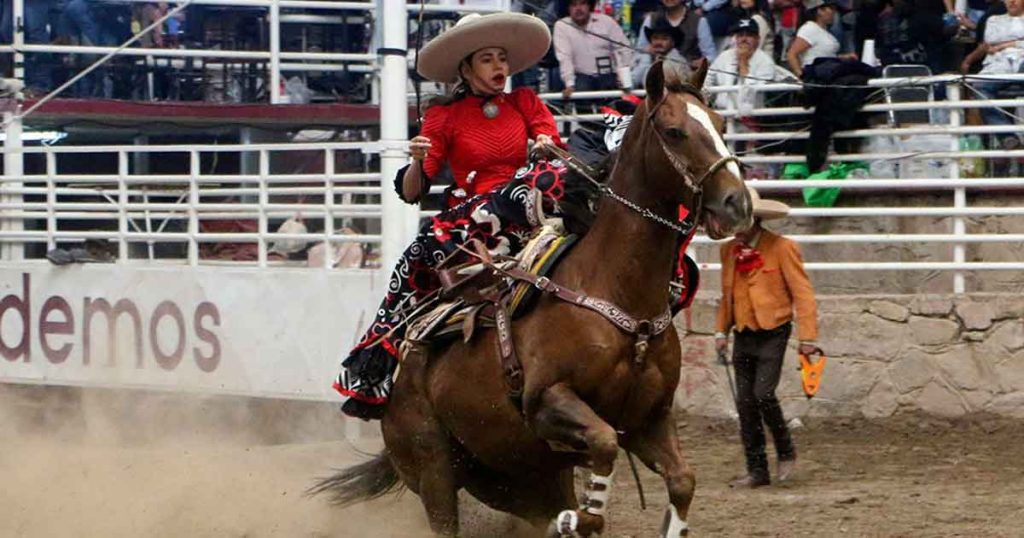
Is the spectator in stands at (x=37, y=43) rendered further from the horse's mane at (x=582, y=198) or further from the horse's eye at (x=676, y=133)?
the horse's eye at (x=676, y=133)

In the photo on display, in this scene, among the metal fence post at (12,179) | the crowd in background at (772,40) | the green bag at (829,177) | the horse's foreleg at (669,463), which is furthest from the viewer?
the metal fence post at (12,179)

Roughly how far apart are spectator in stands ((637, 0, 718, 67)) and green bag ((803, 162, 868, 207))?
1.97 metres

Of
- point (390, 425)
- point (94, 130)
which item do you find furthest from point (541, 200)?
point (94, 130)

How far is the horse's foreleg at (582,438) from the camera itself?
5.81 meters

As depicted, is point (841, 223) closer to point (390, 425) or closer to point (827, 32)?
point (827, 32)

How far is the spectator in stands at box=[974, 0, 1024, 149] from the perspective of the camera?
11156 mm

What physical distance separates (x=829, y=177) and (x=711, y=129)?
5.56 meters

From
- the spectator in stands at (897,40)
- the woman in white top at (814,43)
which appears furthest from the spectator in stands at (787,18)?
the spectator in stands at (897,40)

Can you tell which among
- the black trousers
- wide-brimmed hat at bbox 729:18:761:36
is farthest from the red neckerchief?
wide-brimmed hat at bbox 729:18:761:36

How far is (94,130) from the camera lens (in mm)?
15727

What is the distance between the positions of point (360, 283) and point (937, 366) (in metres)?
3.65

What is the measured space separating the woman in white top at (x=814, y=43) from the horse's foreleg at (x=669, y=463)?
6.32 metres

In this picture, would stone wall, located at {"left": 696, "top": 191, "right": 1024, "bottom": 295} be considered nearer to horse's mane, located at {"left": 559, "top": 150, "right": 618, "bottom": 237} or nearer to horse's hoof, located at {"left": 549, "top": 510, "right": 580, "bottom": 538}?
horse's mane, located at {"left": 559, "top": 150, "right": 618, "bottom": 237}

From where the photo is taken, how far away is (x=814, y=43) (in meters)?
12.3
